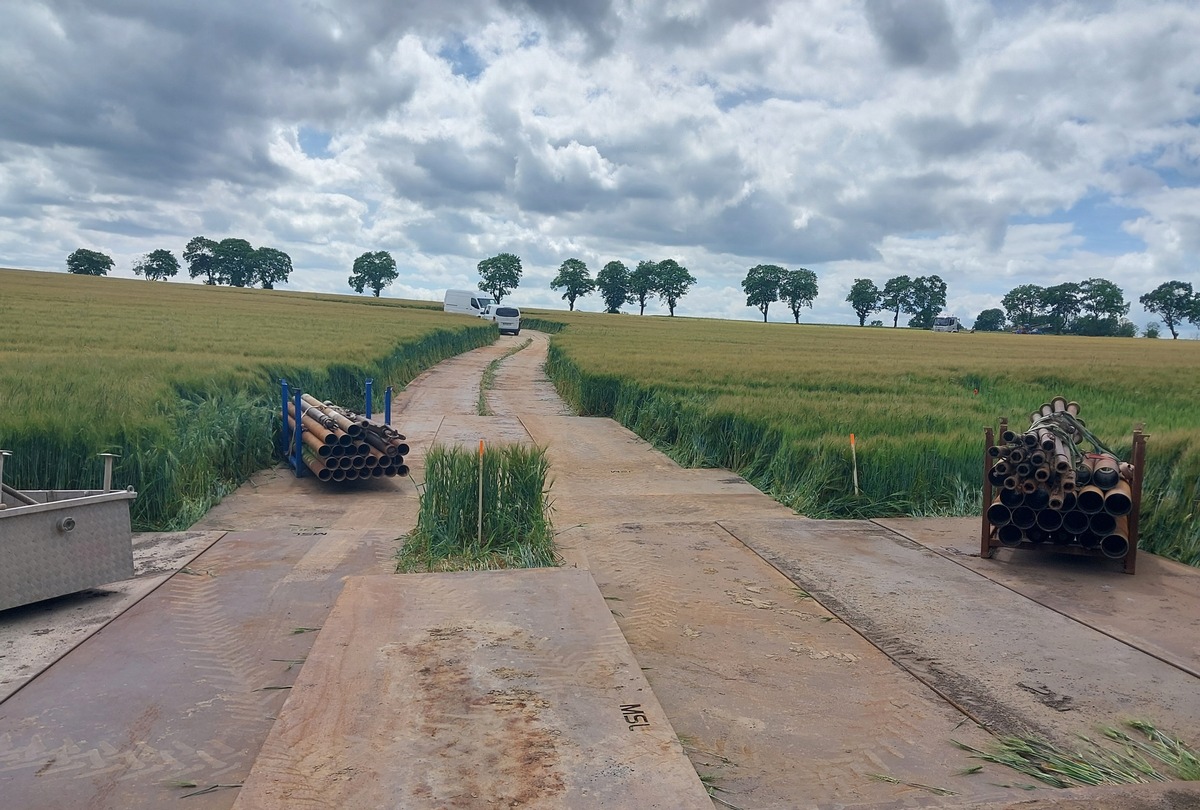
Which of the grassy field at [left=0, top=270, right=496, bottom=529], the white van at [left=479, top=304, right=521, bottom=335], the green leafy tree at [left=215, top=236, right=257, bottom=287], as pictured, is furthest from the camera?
the green leafy tree at [left=215, top=236, right=257, bottom=287]

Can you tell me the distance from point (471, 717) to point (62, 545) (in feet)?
11.0

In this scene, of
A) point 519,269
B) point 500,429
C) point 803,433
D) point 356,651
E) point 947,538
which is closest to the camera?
point 356,651

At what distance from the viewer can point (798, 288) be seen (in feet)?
424

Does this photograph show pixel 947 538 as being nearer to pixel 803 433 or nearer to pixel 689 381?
pixel 803 433

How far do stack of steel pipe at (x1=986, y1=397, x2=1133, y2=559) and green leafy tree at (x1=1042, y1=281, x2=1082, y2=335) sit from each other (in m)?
126

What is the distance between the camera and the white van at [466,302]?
67662 mm

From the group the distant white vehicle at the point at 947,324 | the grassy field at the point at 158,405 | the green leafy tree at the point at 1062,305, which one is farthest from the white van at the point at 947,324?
the grassy field at the point at 158,405

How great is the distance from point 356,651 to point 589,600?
1422mm

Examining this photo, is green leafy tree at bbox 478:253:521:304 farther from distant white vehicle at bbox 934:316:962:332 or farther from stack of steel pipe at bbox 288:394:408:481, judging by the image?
stack of steel pipe at bbox 288:394:408:481

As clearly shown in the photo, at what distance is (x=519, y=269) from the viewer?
130 m

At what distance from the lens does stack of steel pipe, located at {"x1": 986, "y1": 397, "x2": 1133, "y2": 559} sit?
6.52 metres

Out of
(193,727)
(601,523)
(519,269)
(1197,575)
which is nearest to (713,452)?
(601,523)

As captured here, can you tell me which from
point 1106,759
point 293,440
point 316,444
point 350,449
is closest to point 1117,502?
point 1106,759

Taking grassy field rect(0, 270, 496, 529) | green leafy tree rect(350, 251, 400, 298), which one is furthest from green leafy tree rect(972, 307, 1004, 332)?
grassy field rect(0, 270, 496, 529)
